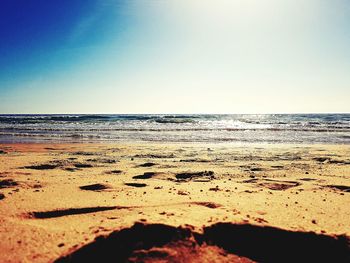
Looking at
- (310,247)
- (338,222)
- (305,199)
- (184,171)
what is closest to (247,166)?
(184,171)

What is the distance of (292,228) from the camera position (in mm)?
3170

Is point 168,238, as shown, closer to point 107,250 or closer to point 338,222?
point 107,250

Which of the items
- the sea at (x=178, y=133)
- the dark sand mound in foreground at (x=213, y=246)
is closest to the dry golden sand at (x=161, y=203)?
the dark sand mound in foreground at (x=213, y=246)

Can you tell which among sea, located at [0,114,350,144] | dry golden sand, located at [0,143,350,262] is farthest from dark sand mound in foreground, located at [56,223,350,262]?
sea, located at [0,114,350,144]

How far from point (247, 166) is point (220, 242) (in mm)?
4829

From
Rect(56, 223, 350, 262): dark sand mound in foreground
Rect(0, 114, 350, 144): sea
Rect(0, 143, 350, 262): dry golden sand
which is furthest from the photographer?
Rect(0, 114, 350, 144): sea

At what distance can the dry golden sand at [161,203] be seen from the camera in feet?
9.34

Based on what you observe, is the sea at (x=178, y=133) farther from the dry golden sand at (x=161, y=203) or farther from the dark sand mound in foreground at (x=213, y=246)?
the dark sand mound in foreground at (x=213, y=246)

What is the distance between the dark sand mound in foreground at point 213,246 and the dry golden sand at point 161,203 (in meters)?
0.02

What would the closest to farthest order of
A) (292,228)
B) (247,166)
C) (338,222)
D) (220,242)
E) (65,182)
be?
(220,242) < (292,228) < (338,222) < (65,182) < (247,166)

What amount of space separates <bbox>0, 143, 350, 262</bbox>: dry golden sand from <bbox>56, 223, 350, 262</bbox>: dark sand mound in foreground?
20mm

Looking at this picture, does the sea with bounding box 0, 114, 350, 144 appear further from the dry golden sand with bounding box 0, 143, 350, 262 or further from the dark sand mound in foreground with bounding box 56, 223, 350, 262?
the dark sand mound in foreground with bounding box 56, 223, 350, 262

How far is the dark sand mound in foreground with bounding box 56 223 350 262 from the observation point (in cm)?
258

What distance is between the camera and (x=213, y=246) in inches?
112
